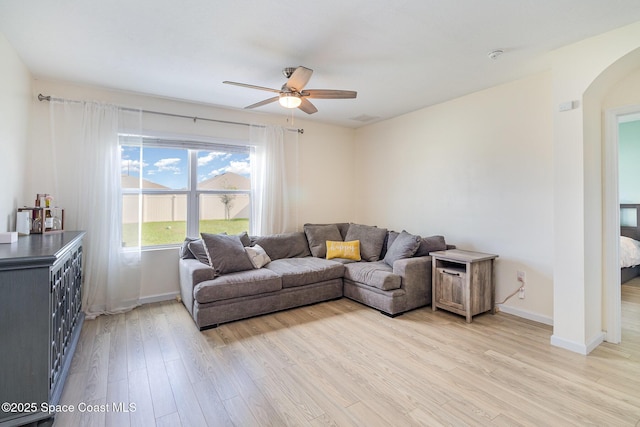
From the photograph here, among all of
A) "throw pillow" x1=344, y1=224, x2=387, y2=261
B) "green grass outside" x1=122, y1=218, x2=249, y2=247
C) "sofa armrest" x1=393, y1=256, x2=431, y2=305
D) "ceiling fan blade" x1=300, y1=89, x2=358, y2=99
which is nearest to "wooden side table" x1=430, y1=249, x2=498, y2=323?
"sofa armrest" x1=393, y1=256, x2=431, y2=305

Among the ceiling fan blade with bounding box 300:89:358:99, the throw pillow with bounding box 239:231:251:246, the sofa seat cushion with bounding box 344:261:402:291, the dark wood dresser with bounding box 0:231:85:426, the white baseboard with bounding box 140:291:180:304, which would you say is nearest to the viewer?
the dark wood dresser with bounding box 0:231:85:426

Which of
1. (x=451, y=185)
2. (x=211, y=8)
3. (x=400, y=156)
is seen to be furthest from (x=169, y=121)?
(x=451, y=185)

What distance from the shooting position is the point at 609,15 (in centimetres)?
213

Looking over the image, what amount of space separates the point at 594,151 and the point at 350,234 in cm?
296

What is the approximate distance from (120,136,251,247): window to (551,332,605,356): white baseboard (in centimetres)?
386

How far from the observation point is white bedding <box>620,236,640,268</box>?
423 cm

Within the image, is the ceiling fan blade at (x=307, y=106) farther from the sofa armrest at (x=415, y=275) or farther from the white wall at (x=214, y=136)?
the sofa armrest at (x=415, y=275)

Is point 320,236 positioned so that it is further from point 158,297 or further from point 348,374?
point 348,374

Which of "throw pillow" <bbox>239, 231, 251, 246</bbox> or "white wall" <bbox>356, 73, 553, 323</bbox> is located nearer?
"white wall" <bbox>356, 73, 553, 323</bbox>

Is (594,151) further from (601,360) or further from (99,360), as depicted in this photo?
(99,360)

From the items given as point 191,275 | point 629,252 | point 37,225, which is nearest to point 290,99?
point 191,275

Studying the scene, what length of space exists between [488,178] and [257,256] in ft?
9.77

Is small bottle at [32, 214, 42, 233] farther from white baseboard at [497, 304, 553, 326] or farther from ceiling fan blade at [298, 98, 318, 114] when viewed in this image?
white baseboard at [497, 304, 553, 326]

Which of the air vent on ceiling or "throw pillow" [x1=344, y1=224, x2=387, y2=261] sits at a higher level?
the air vent on ceiling
